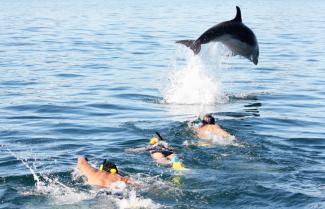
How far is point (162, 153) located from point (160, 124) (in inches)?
180

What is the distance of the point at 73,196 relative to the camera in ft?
38.8

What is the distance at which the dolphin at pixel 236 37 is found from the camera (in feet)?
61.9

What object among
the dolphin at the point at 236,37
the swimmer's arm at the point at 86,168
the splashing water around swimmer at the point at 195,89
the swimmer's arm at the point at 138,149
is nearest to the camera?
the swimmer's arm at the point at 86,168

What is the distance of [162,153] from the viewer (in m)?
14.4

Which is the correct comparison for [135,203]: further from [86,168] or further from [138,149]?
[138,149]

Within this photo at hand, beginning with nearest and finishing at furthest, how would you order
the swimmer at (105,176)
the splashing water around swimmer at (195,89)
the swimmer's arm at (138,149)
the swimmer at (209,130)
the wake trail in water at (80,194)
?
the wake trail in water at (80,194) → the swimmer at (105,176) → the swimmer's arm at (138,149) → the swimmer at (209,130) → the splashing water around swimmer at (195,89)

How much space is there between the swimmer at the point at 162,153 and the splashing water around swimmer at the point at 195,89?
299 inches

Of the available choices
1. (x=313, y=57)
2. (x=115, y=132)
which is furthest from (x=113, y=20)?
(x=115, y=132)

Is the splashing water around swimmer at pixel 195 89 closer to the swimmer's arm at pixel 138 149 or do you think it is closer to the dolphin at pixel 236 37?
the dolphin at pixel 236 37

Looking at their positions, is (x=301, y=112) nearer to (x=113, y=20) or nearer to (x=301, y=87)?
(x=301, y=87)

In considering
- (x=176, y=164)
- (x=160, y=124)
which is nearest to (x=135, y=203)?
(x=176, y=164)

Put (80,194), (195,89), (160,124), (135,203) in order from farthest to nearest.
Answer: (195,89)
(160,124)
(80,194)
(135,203)

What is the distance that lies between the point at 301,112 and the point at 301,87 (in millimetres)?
5511

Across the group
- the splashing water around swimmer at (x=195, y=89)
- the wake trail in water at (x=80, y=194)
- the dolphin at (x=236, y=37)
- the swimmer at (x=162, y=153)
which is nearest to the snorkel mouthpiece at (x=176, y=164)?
the swimmer at (x=162, y=153)
